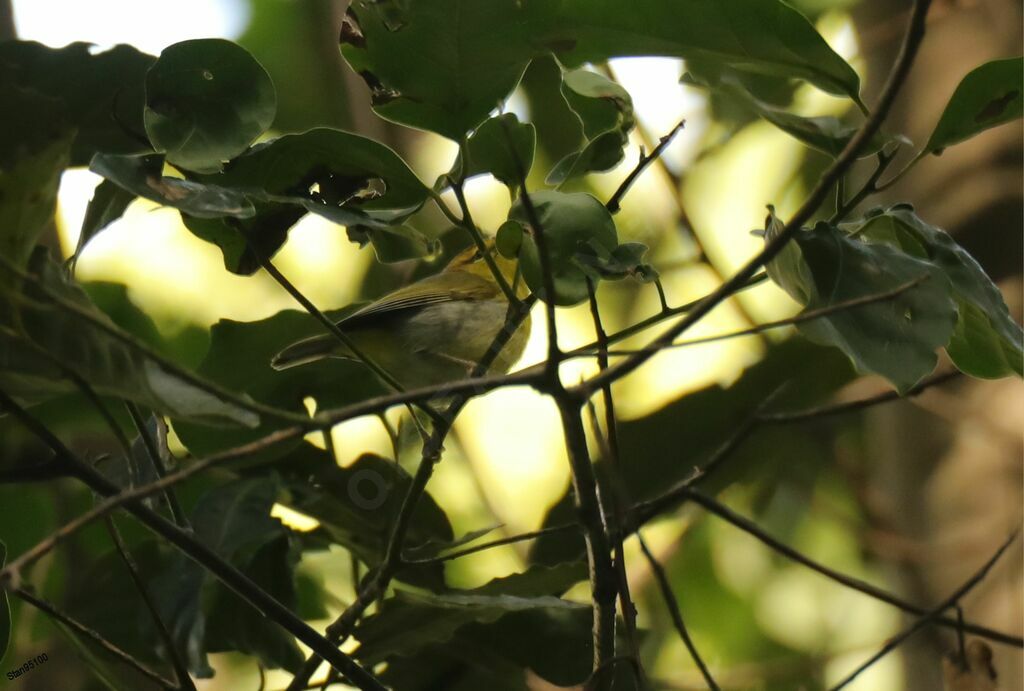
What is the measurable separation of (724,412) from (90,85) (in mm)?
1084

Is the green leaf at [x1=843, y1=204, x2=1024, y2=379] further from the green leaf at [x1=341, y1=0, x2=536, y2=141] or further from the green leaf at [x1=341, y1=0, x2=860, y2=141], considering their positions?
the green leaf at [x1=341, y1=0, x2=536, y2=141]

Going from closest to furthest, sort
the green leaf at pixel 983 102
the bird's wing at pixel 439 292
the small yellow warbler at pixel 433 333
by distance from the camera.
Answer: the green leaf at pixel 983 102, the bird's wing at pixel 439 292, the small yellow warbler at pixel 433 333

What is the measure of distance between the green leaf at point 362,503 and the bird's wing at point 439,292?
0.60 meters

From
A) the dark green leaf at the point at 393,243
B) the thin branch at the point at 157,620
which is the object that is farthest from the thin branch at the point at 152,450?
the dark green leaf at the point at 393,243

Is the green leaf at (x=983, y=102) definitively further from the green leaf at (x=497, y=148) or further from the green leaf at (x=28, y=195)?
the green leaf at (x=28, y=195)

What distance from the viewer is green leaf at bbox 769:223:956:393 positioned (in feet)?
2.76

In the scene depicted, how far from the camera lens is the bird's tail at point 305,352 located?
135 cm

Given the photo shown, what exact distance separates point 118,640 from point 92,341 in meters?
0.69

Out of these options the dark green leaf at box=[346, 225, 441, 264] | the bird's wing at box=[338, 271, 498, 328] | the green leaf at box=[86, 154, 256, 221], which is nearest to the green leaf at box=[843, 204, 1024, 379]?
the dark green leaf at box=[346, 225, 441, 264]

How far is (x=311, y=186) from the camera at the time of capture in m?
1.00

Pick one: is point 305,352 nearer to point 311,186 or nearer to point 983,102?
point 311,186

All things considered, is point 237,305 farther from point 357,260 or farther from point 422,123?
point 422,123

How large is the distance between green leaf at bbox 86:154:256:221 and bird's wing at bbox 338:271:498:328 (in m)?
1.05

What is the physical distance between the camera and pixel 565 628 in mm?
1251
